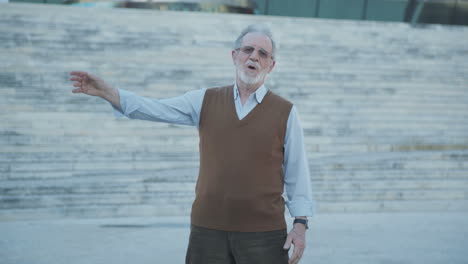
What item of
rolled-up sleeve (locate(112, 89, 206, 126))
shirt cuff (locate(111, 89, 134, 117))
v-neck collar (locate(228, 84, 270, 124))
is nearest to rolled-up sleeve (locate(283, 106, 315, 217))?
v-neck collar (locate(228, 84, 270, 124))

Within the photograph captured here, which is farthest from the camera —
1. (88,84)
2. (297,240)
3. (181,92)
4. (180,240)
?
(181,92)

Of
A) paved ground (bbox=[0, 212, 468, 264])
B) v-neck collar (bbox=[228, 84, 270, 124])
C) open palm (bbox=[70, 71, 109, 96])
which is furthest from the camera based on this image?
paved ground (bbox=[0, 212, 468, 264])

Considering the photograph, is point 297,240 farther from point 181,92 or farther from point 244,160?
point 181,92

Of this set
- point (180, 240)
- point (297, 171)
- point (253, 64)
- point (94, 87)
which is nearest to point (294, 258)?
point (297, 171)

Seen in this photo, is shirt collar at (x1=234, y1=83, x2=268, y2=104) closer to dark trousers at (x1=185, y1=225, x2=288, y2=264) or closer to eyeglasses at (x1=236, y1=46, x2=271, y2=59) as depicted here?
eyeglasses at (x1=236, y1=46, x2=271, y2=59)

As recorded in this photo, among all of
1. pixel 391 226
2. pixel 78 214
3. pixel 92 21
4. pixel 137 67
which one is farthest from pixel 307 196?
pixel 92 21

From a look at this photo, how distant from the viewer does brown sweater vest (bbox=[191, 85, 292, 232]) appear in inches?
78.2

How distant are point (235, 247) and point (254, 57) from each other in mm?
754

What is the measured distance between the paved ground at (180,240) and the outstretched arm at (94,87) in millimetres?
3081

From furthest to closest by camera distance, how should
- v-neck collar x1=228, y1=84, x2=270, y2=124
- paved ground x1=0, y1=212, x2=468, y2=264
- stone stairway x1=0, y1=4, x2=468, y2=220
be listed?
1. stone stairway x1=0, y1=4, x2=468, y2=220
2. paved ground x1=0, y1=212, x2=468, y2=264
3. v-neck collar x1=228, y1=84, x2=270, y2=124

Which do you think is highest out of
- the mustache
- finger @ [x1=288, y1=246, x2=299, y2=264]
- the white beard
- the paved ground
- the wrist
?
the mustache

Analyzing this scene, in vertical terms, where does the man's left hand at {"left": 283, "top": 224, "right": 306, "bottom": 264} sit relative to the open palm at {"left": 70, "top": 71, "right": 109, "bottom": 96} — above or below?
below

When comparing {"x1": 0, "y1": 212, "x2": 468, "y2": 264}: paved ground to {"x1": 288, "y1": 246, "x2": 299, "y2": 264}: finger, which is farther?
{"x1": 0, "y1": 212, "x2": 468, "y2": 264}: paved ground

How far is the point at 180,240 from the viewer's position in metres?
5.51
